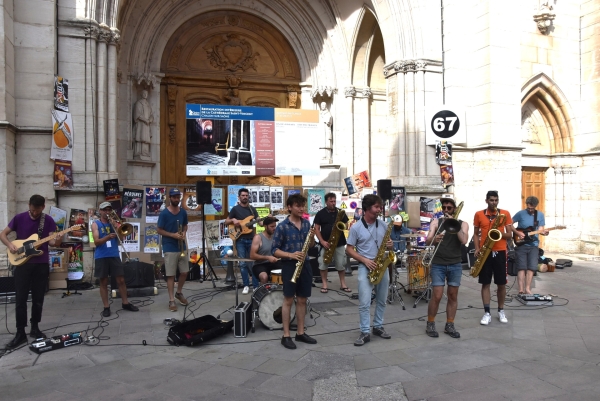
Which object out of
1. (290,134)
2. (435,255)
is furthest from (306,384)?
(290,134)

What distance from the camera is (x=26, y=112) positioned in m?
8.66

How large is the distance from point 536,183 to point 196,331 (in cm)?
1196

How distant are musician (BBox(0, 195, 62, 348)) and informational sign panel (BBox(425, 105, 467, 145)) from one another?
905cm

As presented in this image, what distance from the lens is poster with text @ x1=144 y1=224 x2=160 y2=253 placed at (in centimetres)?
976

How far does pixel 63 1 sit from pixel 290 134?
224 inches

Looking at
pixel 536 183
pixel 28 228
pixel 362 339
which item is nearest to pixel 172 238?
pixel 28 228

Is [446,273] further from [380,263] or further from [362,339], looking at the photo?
[362,339]

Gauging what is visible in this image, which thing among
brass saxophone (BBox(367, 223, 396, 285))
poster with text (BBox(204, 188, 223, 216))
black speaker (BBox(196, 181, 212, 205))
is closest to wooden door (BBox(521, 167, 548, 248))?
poster with text (BBox(204, 188, 223, 216))

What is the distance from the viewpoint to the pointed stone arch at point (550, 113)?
1342cm

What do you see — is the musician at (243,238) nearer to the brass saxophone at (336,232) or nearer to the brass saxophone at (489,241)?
the brass saxophone at (336,232)

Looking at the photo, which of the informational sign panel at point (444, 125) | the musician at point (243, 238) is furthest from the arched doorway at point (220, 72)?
the musician at point (243, 238)

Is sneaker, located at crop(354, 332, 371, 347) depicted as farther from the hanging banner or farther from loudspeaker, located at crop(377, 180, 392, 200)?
the hanging banner

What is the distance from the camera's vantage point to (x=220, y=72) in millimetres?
13609

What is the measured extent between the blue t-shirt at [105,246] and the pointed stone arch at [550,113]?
1153 centimetres
